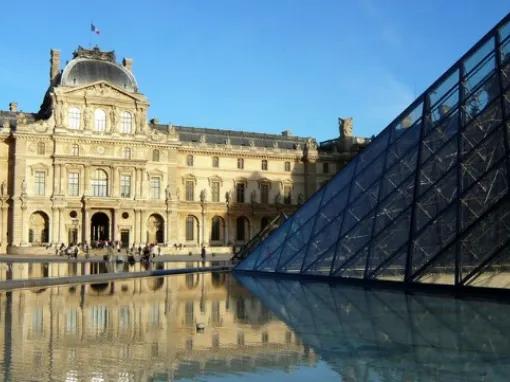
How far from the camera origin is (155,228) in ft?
186

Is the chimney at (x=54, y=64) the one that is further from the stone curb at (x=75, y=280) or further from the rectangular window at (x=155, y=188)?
the stone curb at (x=75, y=280)

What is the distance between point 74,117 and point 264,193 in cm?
1892

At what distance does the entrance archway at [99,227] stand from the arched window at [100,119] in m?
6.94

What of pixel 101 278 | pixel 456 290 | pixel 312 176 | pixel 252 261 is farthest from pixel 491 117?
pixel 312 176

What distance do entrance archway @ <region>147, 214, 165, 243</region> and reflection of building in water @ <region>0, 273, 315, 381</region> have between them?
3957 centimetres

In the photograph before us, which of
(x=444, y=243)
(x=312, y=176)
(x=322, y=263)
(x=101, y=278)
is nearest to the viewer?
(x=444, y=243)

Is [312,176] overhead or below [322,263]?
overhead

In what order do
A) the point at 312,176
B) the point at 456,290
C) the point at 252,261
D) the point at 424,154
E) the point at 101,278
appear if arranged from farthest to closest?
the point at 312,176
the point at 252,261
the point at 101,278
the point at 424,154
the point at 456,290

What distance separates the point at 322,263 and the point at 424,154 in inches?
165

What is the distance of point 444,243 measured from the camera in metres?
15.2

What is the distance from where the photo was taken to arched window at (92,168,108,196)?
175 feet

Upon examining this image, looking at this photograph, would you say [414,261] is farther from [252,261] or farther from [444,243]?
[252,261]

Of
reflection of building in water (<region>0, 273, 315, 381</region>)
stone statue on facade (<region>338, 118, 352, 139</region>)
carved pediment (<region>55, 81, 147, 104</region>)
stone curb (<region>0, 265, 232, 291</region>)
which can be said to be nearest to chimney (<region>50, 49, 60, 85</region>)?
carved pediment (<region>55, 81, 147, 104</region>)

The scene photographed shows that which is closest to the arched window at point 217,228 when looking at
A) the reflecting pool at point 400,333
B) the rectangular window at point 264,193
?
the rectangular window at point 264,193
